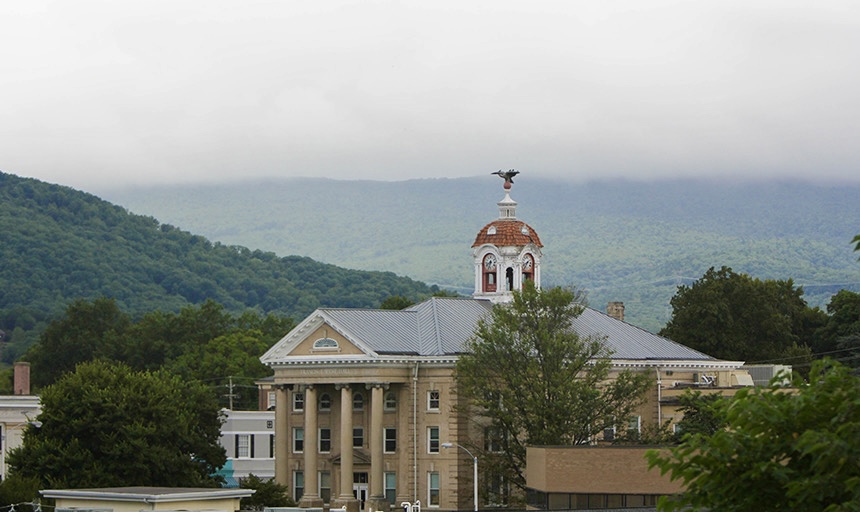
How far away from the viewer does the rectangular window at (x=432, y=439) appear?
109250mm

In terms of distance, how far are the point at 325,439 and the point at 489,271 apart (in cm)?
1689

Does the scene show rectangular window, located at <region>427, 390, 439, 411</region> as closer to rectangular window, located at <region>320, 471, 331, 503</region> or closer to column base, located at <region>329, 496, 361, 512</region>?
column base, located at <region>329, 496, 361, 512</region>

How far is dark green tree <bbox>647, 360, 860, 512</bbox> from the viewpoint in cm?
3678

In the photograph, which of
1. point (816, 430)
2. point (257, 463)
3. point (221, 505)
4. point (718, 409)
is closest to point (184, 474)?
point (221, 505)

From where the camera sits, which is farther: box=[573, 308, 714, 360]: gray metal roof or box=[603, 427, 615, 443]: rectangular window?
box=[573, 308, 714, 360]: gray metal roof

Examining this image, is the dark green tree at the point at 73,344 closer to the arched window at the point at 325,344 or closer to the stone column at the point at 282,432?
the stone column at the point at 282,432

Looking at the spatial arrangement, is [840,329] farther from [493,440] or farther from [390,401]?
[493,440]

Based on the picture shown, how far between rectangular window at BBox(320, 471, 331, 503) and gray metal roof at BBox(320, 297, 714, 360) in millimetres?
9134

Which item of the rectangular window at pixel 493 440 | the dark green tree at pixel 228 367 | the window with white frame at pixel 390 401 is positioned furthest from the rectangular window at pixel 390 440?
the dark green tree at pixel 228 367

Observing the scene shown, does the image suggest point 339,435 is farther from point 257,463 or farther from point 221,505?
point 221,505

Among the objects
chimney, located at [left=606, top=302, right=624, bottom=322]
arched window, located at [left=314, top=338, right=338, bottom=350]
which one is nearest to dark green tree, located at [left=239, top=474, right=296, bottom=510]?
arched window, located at [left=314, top=338, right=338, bottom=350]

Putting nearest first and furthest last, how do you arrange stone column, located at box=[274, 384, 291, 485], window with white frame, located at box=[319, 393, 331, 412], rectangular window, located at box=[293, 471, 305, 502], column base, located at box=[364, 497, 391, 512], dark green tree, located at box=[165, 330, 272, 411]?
column base, located at box=[364, 497, 391, 512] → rectangular window, located at box=[293, 471, 305, 502] → stone column, located at box=[274, 384, 291, 485] → window with white frame, located at box=[319, 393, 331, 412] → dark green tree, located at box=[165, 330, 272, 411]

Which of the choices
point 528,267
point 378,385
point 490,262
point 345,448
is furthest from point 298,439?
point 528,267

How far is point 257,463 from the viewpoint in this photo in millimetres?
136125
